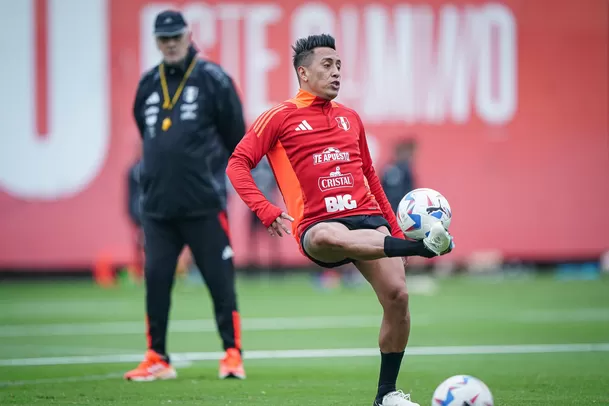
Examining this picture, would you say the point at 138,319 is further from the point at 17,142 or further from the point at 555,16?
the point at 555,16

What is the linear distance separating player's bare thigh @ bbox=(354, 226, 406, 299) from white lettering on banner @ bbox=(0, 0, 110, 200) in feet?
50.4

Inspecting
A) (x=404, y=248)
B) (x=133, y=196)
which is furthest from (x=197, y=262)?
(x=133, y=196)

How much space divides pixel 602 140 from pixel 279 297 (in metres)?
9.19

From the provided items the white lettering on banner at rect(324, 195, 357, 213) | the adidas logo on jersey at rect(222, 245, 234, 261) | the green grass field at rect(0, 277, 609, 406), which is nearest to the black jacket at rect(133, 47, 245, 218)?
the adidas logo on jersey at rect(222, 245, 234, 261)

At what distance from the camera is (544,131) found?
73.0ft

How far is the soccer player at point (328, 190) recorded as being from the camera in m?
6.20

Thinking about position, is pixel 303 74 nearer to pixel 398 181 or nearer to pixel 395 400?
Answer: pixel 395 400

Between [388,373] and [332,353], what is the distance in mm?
3405

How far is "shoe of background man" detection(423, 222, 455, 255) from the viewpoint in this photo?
5.73 m

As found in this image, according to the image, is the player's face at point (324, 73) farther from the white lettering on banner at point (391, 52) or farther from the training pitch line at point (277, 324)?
the white lettering on banner at point (391, 52)

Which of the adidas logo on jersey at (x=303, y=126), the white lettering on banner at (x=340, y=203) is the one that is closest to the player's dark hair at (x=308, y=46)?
the adidas logo on jersey at (x=303, y=126)

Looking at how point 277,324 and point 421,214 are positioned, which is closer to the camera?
point 421,214

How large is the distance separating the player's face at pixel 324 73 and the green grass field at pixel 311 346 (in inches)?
79.7

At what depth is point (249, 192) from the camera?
6488mm
